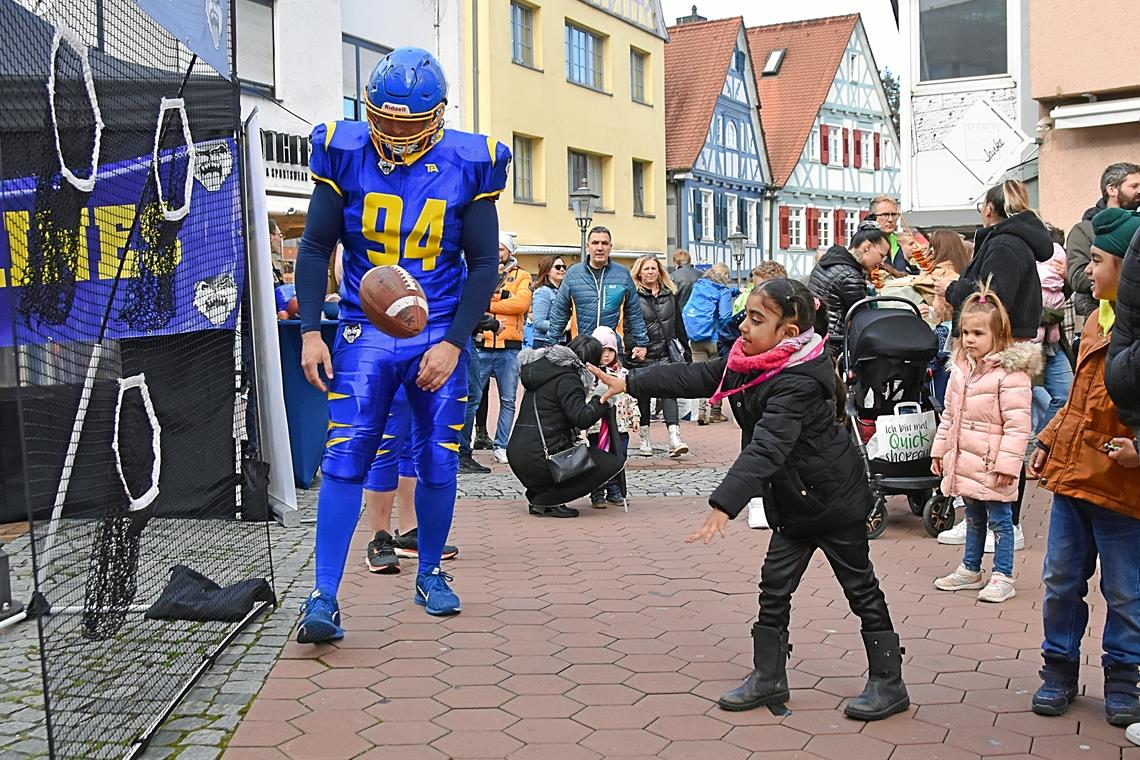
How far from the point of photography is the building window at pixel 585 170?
102 feet

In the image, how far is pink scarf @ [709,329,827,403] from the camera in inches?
165

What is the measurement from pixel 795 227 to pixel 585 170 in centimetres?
1668

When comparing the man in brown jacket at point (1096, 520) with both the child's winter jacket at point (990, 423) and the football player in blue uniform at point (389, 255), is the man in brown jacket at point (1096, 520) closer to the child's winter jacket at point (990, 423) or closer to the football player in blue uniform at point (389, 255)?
the child's winter jacket at point (990, 423)

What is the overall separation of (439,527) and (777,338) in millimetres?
1894

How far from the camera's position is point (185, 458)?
19.7ft

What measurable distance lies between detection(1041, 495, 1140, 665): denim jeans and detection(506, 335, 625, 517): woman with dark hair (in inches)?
167

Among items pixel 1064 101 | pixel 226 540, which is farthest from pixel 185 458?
pixel 1064 101

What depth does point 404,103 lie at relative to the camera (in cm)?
488

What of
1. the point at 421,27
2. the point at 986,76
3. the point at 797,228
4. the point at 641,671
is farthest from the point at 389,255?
the point at 797,228

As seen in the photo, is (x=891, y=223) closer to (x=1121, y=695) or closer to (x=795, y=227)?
(x=1121, y=695)

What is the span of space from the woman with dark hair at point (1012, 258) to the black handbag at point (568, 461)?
224 cm

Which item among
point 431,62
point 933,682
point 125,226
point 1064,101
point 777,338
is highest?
point 1064,101

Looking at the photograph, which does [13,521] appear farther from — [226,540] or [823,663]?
[823,663]

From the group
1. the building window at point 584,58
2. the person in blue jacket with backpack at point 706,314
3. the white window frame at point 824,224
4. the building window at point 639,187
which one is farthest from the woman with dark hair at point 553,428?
the white window frame at point 824,224
